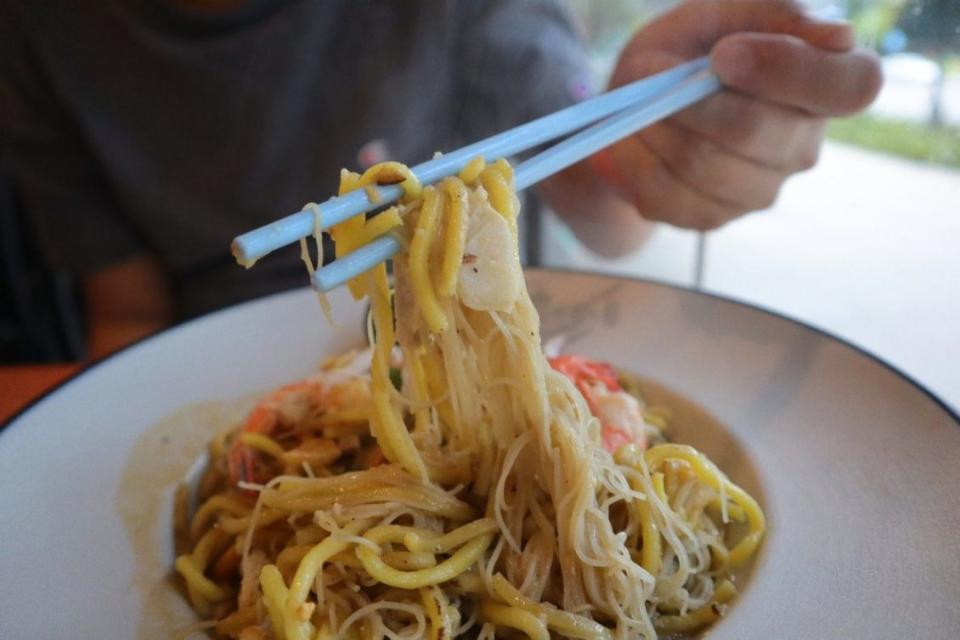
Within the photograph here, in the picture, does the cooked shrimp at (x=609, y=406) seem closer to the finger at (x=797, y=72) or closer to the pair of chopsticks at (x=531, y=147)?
the pair of chopsticks at (x=531, y=147)

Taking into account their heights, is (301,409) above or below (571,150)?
below

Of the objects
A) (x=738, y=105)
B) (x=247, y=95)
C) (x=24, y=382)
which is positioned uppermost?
(x=738, y=105)

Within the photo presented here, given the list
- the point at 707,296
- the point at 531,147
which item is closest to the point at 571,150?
the point at 531,147

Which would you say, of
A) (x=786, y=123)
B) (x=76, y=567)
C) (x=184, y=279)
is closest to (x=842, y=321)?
(x=786, y=123)

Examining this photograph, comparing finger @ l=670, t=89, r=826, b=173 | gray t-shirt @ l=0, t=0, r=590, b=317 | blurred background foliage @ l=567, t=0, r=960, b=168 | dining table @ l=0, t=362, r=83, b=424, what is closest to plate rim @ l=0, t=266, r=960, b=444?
dining table @ l=0, t=362, r=83, b=424

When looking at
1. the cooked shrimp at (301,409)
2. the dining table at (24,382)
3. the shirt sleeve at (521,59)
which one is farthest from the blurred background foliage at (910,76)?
the dining table at (24,382)

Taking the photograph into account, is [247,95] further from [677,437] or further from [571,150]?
[677,437]

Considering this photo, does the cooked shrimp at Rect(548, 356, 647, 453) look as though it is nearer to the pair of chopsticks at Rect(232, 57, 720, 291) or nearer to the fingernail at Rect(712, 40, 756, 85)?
the pair of chopsticks at Rect(232, 57, 720, 291)
